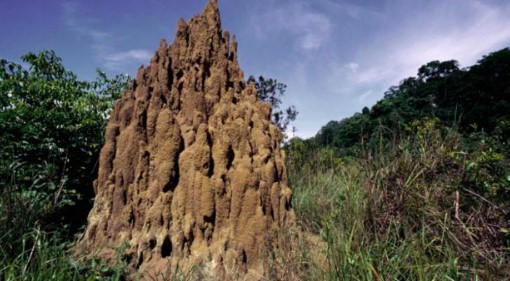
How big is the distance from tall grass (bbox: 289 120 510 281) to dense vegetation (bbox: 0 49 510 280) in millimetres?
16

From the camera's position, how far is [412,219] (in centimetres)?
382

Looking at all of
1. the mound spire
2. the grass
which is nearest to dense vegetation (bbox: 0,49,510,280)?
the grass

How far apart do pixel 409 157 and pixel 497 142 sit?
1.82m

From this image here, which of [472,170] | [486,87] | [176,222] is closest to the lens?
[176,222]

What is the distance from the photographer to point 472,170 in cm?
448

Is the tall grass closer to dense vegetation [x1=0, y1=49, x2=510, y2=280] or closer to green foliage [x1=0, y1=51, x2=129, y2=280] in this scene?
dense vegetation [x1=0, y1=49, x2=510, y2=280]

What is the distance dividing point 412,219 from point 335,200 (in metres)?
1.26

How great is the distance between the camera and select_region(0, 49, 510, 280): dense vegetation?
126 inches

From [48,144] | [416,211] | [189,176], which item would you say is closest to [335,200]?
[416,211]

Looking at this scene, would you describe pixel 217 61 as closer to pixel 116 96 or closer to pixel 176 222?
pixel 176 222

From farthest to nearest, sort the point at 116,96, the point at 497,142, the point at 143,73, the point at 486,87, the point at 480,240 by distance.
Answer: the point at 486,87 → the point at 116,96 → the point at 497,142 → the point at 143,73 → the point at 480,240

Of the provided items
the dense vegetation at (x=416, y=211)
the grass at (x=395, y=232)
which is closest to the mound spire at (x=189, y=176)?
the grass at (x=395, y=232)

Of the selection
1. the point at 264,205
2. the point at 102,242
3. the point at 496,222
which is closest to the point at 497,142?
the point at 496,222

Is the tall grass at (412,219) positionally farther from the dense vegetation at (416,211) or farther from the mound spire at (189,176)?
the mound spire at (189,176)
